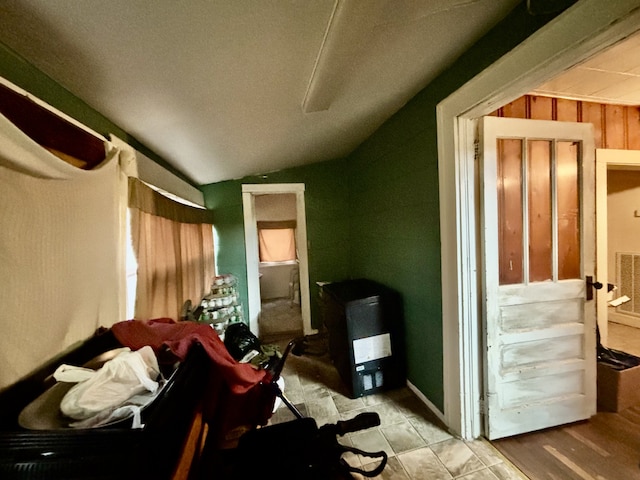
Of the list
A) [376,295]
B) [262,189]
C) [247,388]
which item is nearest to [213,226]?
[262,189]

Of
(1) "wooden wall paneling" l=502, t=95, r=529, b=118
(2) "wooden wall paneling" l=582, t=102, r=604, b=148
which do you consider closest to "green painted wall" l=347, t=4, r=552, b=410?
(1) "wooden wall paneling" l=502, t=95, r=529, b=118

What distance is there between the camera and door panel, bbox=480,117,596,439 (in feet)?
5.42

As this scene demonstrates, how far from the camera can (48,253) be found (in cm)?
97

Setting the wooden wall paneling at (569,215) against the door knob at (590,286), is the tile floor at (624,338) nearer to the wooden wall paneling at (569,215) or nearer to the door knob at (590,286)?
the door knob at (590,286)

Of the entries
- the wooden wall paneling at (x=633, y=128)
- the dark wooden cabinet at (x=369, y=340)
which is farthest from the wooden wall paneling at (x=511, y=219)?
the wooden wall paneling at (x=633, y=128)

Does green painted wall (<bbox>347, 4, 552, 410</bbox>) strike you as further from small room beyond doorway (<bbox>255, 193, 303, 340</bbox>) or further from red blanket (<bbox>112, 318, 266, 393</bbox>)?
small room beyond doorway (<bbox>255, 193, 303, 340</bbox>)

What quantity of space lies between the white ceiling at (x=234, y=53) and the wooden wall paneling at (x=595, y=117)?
1.35m

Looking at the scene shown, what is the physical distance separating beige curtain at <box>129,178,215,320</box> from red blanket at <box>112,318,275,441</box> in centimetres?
53

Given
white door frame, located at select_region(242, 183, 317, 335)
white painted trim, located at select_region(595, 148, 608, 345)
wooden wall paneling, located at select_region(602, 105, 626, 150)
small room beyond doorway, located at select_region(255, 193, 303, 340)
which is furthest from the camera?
small room beyond doorway, located at select_region(255, 193, 303, 340)

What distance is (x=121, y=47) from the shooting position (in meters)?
0.95

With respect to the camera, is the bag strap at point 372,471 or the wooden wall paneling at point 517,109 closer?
the bag strap at point 372,471

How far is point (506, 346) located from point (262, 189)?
2959 millimetres

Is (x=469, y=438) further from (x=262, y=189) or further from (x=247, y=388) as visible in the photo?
(x=262, y=189)

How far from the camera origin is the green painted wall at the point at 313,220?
11.7 ft
